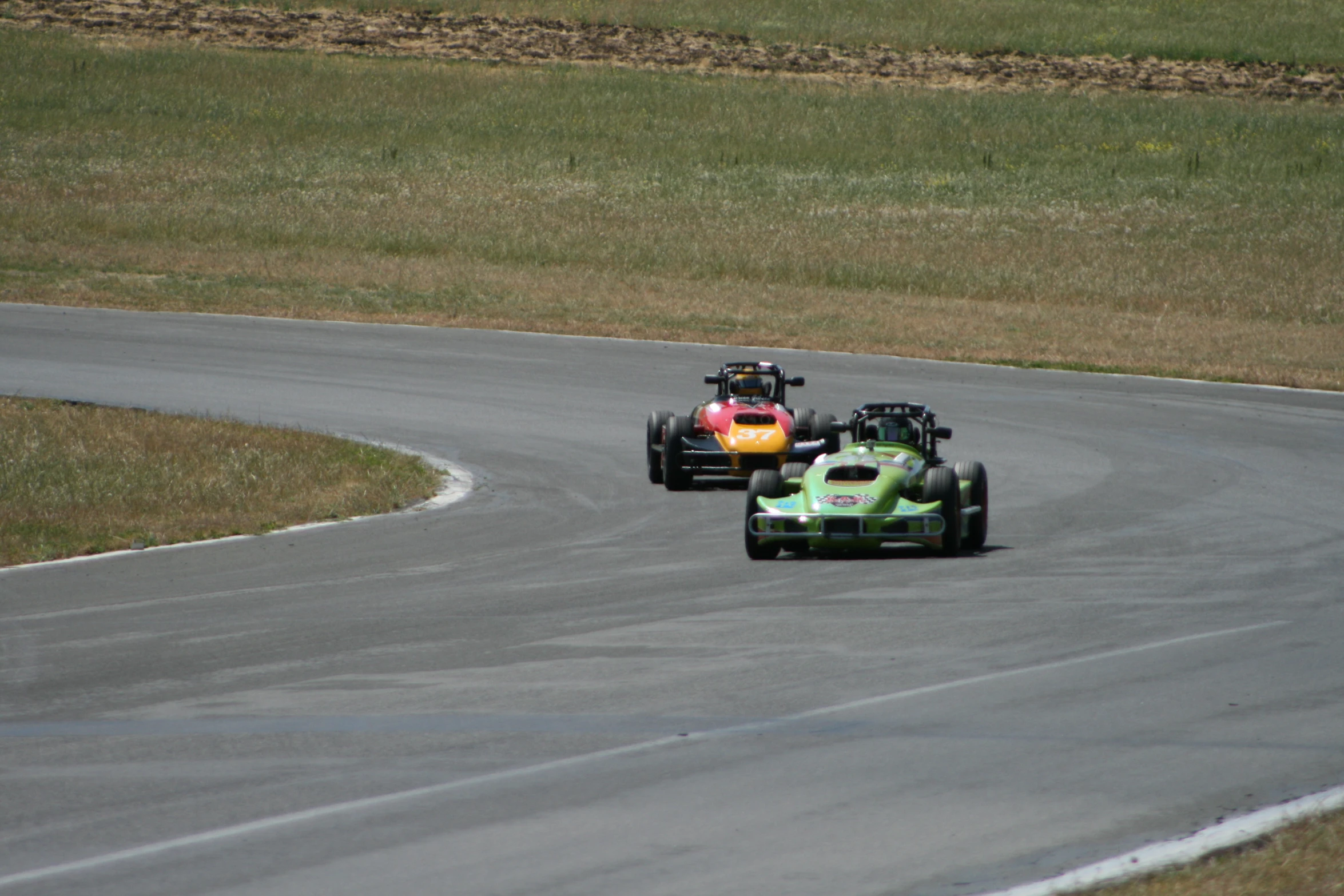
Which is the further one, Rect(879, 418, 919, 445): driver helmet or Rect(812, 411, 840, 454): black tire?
Rect(812, 411, 840, 454): black tire

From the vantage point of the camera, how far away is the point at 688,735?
24.0 feet

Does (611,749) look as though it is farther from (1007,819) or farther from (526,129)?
(526,129)

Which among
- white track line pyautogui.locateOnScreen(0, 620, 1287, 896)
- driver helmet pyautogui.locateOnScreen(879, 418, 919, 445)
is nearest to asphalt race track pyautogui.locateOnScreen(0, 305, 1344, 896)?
white track line pyautogui.locateOnScreen(0, 620, 1287, 896)

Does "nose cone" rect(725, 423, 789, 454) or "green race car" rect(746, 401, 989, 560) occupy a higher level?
"green race car" rect(746, 401, 989, 560)

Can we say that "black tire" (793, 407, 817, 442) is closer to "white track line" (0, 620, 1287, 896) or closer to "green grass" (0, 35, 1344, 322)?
"white track line" (0, 620, 1287, 896)

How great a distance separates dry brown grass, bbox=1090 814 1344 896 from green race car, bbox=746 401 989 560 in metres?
6.23

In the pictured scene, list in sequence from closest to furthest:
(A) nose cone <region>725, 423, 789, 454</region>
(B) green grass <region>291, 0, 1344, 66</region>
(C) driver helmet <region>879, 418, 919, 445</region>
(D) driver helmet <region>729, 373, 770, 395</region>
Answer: (C) driver helmet <region>879, 418, 919, 445</region>, (A) nose cone <region>725, 423, 789, 454</region>, (D) driver helmet <region>729, 373, 770, 395</region>, (B) green grass <region>291, 0, 1344, 66</region>

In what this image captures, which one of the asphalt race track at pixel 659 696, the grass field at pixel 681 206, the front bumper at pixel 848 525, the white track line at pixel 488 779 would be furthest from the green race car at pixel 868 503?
the grass field at pixel 681 206

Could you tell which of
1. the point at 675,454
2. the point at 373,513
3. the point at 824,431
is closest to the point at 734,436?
the point at 675,454

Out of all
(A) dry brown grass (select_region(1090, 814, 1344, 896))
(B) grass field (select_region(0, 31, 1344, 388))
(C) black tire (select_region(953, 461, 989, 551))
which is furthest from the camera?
(B) grass field (select_region(0, 31, 1344, 388))

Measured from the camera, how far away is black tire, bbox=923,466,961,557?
478 inches

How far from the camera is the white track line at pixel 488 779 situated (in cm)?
573

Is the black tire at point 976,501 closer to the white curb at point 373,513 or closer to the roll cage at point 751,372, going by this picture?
the roll cage at point 751,372

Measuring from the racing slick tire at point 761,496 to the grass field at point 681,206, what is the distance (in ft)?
48.9
